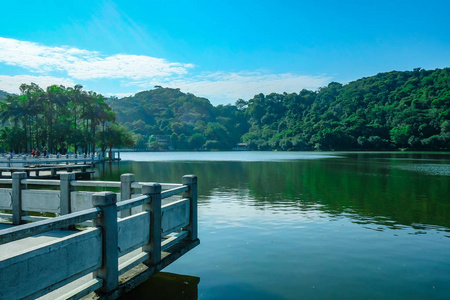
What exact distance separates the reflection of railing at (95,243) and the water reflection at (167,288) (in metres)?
0.81

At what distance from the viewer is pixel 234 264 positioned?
953cm

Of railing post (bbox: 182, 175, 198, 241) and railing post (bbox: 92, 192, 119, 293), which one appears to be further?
railing post (bbox: 182, 175, 198, 241)

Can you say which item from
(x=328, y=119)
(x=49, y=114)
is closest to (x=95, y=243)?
(x=49, y=114)

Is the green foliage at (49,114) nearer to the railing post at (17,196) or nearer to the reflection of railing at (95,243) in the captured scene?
the railing post at (17,196)

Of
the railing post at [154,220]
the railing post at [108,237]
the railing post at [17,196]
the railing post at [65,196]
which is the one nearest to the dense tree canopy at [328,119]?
the railing post at [17,196]

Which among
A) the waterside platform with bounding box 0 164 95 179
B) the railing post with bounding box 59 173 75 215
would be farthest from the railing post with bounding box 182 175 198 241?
the waterside platform with bounding box 0 164 95 179

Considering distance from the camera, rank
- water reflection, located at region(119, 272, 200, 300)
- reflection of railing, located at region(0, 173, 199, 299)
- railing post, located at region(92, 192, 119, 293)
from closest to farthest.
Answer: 1. reflection of railing, located at region(0, 173, 199, 299)
2. railing post, located at region(92, 192, 119, 293)
3. water reflection, located at region(119, 272, 200, 300)

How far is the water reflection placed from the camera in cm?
746

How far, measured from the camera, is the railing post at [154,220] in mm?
6625

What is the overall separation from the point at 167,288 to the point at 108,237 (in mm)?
3037

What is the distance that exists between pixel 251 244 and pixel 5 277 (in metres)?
8.27

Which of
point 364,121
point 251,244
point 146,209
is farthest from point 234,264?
point 364,121

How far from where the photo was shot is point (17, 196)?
8992 mm

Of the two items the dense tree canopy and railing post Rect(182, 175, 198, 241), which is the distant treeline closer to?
the dense tree canopy
